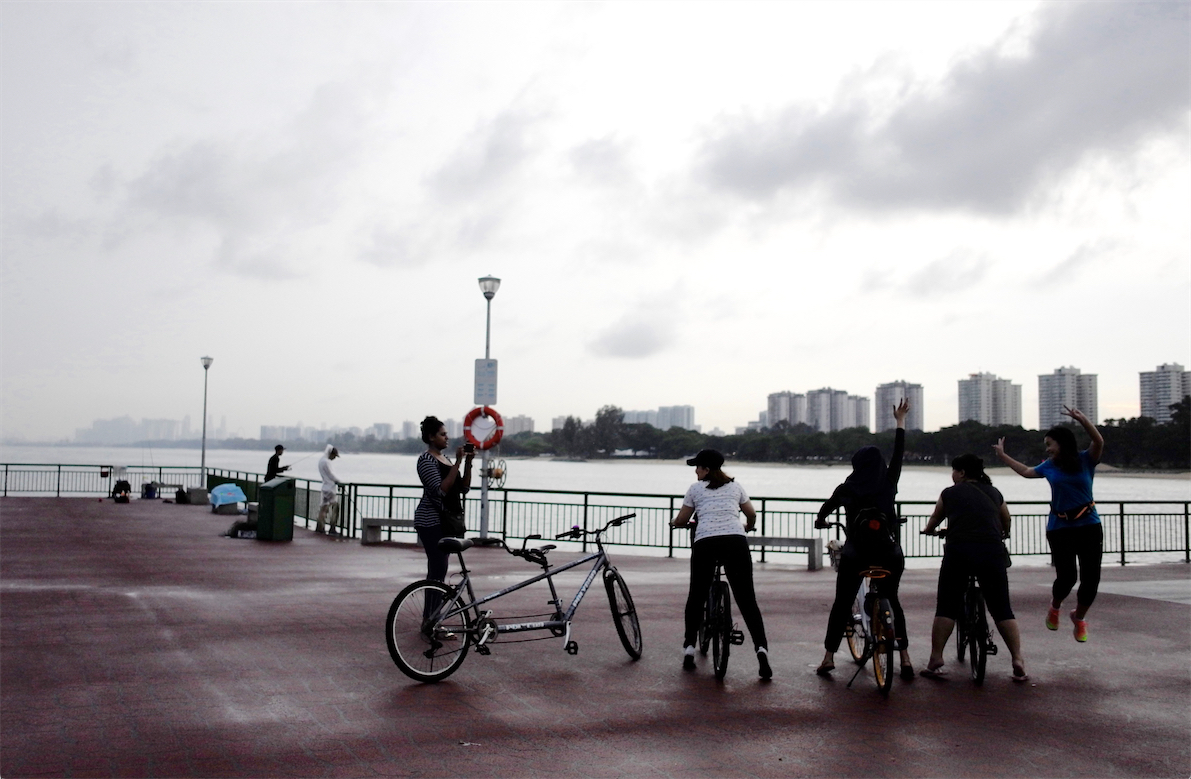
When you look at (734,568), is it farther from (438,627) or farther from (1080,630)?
(1080,630)

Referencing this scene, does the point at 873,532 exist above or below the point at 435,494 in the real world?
below

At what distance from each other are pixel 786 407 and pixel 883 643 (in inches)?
4743

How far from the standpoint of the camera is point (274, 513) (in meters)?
18.4

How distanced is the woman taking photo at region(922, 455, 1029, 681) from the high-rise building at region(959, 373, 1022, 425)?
78.4 meters

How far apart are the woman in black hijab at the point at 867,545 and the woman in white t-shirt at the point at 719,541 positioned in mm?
598

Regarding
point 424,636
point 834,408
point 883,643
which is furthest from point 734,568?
point 834,408

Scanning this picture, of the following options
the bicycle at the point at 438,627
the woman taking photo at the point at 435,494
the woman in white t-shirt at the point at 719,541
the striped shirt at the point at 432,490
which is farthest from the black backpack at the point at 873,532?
the striped shirt at the point at 432,490

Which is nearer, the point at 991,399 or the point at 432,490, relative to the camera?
the point at 432,490

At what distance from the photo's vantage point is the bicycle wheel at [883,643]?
21.2 ft

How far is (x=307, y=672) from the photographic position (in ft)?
22.7

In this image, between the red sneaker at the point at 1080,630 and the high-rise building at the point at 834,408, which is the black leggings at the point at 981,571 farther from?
the high-rise building at the point at 834,408

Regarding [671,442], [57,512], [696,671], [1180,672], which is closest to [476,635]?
[696,671]

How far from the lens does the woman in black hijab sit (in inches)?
264

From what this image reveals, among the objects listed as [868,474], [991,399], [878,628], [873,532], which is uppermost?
[991,399]
